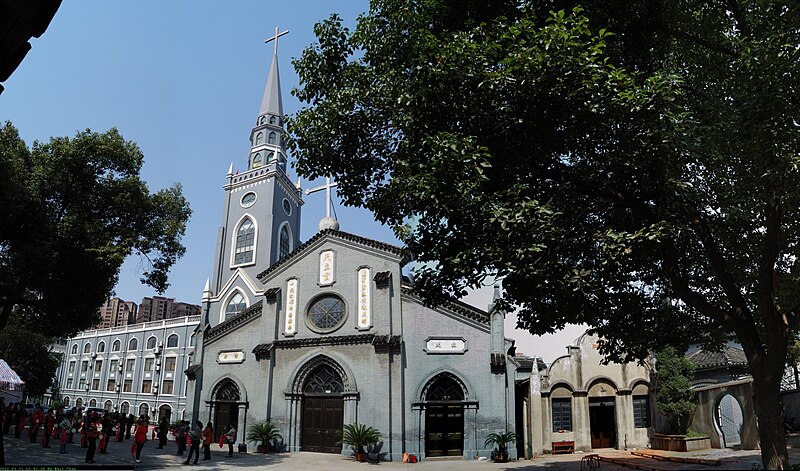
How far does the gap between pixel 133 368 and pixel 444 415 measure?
43.0 metres

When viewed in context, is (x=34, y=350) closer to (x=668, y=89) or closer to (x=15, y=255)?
(x=15, y=255)

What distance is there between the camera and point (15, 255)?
57.6 feet

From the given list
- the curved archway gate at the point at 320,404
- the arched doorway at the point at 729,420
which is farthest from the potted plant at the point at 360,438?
the arched doorway at the point at 729,420

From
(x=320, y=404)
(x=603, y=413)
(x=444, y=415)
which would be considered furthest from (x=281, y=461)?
(x=603, y=413)

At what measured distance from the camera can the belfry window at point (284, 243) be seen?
44.1 metres

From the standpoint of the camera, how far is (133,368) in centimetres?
5384

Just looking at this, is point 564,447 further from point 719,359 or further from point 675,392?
point 719,359

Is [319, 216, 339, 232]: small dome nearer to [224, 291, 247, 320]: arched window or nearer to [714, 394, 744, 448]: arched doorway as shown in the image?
[224, 291, 247, 320]: arched window

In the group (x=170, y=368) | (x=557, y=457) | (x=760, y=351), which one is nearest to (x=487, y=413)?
(x=557, y=457)

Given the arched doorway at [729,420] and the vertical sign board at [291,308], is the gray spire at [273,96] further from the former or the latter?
the arched doorway at [729,420]

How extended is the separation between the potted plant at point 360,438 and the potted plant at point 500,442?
4471 millimetres

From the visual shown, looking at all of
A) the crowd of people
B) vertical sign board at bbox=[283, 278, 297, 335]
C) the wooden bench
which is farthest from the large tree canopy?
the wooden bench

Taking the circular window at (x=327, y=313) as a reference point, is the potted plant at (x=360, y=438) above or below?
below

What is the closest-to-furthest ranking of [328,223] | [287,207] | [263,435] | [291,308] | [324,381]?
[263,435], [324,381], [291,308], [328,223], [287,207]
